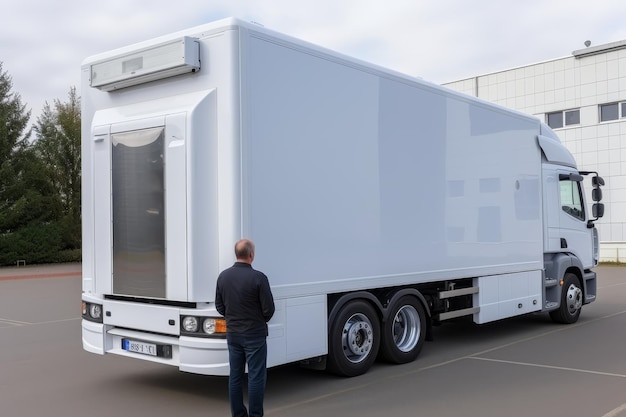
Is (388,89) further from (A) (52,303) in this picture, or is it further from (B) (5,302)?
(B) (5,302)

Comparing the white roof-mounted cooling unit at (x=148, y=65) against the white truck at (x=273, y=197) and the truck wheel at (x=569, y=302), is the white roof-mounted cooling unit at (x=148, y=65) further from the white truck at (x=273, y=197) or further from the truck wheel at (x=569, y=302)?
the truck wheel at (x=569, y=302)

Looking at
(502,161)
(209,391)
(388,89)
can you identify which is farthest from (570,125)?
(209,391)

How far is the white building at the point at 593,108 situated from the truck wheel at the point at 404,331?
24.0 m

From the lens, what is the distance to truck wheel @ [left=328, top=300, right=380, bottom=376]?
6.97 m

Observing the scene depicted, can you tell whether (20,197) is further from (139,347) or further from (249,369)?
(249,369)

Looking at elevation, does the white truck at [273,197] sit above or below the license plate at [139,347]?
above

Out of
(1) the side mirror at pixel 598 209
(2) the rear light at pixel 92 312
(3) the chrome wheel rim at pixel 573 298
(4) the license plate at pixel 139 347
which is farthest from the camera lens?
(1) the side mirror at pixel 598 209

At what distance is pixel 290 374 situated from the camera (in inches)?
299

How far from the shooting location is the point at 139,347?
648 centimetres

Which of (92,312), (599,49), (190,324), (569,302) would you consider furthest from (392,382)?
(599,49)

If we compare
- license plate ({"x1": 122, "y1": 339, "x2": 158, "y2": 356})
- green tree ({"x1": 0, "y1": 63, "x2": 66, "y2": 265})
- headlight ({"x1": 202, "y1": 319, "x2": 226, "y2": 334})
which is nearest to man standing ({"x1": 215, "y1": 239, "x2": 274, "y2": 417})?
headlight ({"x1": 202, "y1": 319, "x2": 226, "y2": 334})

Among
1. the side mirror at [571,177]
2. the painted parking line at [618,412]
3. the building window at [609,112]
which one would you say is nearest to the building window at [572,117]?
the building window at [609,112]

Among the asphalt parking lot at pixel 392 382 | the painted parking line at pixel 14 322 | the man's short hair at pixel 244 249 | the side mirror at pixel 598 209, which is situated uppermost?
the side mirror at pixel 598 209

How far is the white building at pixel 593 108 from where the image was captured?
96.1ft
